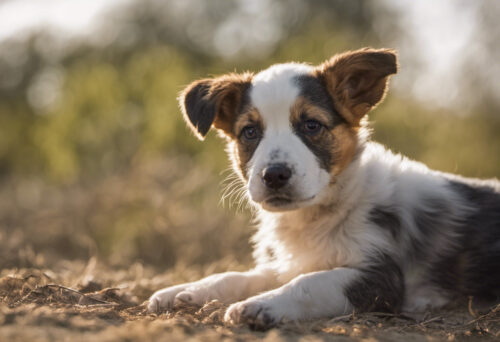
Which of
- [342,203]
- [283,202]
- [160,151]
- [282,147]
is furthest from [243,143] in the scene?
[160,151]

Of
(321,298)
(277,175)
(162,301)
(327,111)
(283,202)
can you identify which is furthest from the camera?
(327,111)

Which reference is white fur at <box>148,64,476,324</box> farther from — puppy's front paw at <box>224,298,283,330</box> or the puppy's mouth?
puppy's front paw at <box>224,298,283,330</box>

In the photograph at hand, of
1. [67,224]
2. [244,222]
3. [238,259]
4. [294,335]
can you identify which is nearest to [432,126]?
[244,222]

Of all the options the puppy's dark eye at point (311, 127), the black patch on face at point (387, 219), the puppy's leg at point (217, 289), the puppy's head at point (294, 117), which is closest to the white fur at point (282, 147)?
the puppy's head at point (294, 117)

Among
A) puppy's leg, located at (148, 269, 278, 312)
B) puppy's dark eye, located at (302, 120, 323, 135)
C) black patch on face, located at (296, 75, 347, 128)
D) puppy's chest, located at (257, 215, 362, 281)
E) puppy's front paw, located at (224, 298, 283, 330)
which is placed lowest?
puppy's front paw, located at (224, 298, 283, 330)

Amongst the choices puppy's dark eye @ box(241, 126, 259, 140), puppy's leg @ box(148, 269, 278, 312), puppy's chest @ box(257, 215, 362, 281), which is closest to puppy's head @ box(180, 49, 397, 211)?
puppy's dark eye @ box(241, 126, 259, 140)

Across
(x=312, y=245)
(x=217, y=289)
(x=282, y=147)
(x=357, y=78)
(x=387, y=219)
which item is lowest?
(x=217, y=289)

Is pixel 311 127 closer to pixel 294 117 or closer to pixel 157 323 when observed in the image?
pixel 294 117

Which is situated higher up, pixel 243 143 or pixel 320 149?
pixel 243 143
